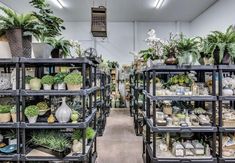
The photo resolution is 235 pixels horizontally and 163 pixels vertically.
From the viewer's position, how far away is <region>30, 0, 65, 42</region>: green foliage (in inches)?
119

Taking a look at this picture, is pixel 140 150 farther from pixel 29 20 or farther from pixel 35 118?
pixel 29 20

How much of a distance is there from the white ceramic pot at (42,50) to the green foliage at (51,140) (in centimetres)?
99

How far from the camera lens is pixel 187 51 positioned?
312cm

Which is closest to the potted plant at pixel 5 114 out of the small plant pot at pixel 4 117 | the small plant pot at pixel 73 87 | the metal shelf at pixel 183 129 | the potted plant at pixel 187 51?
the small plant pot at pixel 4 117

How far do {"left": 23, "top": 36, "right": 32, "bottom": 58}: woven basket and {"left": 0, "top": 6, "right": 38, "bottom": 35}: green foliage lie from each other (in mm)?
107

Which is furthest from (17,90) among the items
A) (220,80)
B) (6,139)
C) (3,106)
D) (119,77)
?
(119,77)

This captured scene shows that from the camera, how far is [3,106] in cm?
297

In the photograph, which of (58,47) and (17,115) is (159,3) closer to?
(58,47)

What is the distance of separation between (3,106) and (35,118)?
442mm

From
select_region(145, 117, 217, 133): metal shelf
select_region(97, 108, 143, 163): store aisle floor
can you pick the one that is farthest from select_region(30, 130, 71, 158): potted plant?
select_region(97, 108, 143, 163): store aisle floor

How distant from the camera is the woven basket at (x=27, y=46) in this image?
2.92m

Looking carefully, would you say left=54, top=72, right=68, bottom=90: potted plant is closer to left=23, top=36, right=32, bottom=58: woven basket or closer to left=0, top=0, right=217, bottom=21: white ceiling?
left=23, top=36, right=32, bottom=58: woven basket

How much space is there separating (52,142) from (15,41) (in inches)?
51.8

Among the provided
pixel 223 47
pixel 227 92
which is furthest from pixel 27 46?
pixel 227 92
